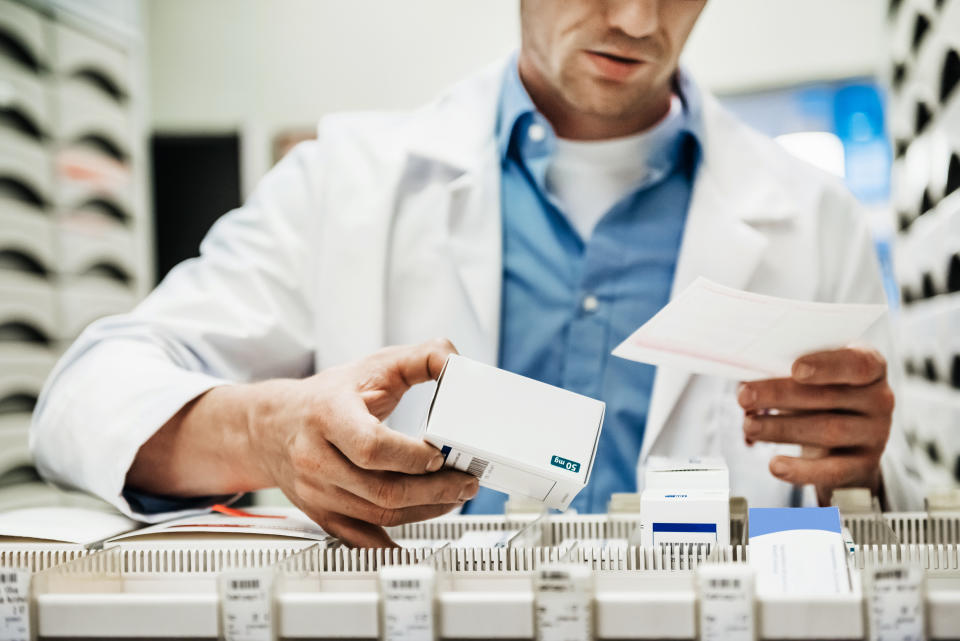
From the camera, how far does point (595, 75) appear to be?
1.13m

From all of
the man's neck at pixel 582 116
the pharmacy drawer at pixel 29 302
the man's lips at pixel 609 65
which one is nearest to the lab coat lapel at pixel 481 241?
the man's neck at pixel 582 116

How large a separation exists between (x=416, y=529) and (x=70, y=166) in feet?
7.31

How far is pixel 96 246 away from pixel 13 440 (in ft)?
2.14

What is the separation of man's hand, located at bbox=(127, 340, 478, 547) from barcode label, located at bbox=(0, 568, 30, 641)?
25 centimetres

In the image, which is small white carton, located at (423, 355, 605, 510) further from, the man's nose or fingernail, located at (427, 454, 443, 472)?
the man's nose

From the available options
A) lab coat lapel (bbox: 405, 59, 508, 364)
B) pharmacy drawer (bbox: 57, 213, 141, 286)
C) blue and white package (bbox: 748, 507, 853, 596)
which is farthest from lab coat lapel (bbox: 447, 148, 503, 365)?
pharmacy drawer (bbox: 57, 213, 141, 286)

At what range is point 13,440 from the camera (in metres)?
2.38

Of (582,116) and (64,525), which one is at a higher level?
(582,116)

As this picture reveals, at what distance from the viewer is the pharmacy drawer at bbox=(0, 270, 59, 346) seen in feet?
7.64

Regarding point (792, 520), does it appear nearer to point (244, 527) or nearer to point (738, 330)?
point (738, 330)

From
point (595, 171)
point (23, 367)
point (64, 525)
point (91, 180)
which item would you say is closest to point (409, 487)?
point (64, 525)

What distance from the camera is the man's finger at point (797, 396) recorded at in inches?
33.5

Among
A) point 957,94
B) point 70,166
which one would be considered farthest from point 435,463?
point 70,166

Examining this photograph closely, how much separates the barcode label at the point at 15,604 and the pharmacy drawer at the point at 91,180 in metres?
2.24
